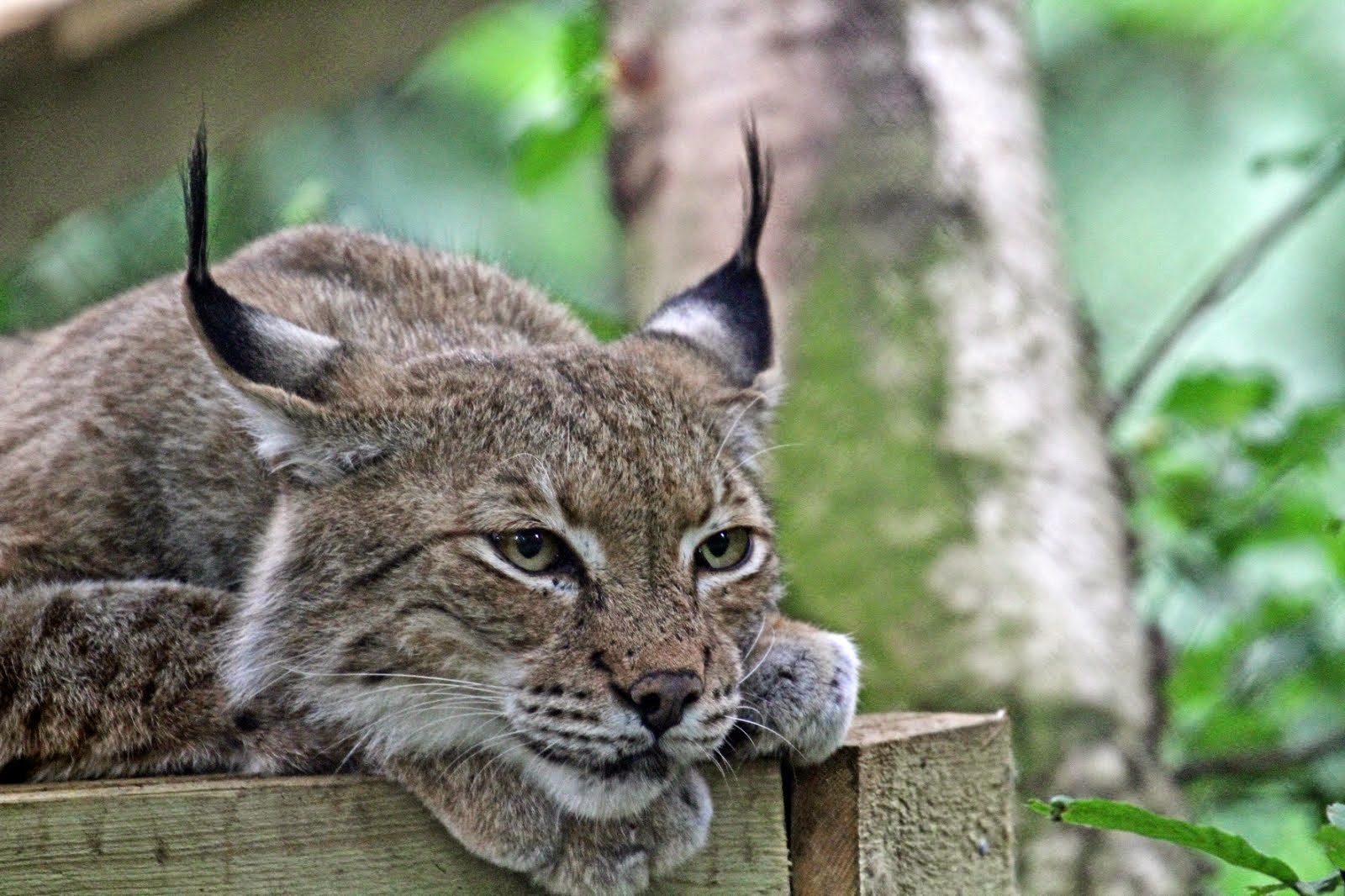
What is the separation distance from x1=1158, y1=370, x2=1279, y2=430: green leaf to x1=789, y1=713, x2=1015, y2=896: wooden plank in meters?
2.51

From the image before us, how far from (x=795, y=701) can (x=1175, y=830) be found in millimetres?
985

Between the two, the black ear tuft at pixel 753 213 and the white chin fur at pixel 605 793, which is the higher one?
the black ear tuft at pixel 753 213

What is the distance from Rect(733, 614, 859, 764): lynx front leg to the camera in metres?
2.81

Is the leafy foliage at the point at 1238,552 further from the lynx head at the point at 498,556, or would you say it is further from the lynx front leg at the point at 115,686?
the lynx front leg at the point at 115,686

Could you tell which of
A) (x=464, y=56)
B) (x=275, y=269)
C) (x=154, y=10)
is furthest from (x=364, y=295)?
(x=464, y=56)

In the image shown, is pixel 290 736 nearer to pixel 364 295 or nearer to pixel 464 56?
pixel 364 295

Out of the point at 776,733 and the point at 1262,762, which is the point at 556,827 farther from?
the point at 1262,762

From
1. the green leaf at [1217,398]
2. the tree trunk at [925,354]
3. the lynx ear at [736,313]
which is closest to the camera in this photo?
the lynx ear at [736,313]

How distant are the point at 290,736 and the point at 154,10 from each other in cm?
344

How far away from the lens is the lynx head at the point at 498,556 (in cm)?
265

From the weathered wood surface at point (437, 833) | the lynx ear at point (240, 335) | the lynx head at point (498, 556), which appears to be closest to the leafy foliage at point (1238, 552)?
the weathered wood surface at point (437, 833)

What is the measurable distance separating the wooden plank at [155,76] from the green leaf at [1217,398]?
3076mm

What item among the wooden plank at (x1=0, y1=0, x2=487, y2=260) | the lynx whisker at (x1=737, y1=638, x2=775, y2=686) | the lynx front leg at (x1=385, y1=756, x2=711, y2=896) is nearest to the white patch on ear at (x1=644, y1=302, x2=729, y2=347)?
the lynx whisker at (x1=737, y1=638, x2=775, y2=686)

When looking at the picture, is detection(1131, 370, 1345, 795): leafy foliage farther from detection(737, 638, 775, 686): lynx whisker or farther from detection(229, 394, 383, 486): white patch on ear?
detection(229, 394, 383, 486): white patch on ear
